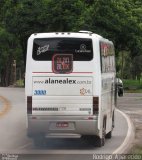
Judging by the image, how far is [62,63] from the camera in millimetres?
17688

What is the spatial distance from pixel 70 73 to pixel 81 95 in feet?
2.16

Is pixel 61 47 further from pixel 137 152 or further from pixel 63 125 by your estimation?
pixel 137 152

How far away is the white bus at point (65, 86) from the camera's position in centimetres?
1736

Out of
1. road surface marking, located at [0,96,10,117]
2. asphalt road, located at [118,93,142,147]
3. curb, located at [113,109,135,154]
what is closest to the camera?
curb, located at [113,109,135,154]

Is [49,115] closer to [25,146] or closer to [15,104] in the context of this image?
[25,146]

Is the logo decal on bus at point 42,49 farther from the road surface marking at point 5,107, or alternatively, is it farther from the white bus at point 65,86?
the road surface marking at point 5,107

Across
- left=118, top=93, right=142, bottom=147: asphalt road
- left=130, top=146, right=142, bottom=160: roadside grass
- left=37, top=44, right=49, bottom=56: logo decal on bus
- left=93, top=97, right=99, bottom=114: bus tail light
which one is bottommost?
left=118, top=93, right=142, bottom=147: asphalt road

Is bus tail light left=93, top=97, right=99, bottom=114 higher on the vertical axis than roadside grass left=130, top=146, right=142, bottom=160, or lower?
higher

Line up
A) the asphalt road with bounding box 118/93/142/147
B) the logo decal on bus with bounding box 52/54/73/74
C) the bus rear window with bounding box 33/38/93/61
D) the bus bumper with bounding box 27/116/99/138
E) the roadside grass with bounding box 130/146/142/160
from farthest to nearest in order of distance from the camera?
the asphalt road with bounding box 118/93/142/147 → the bus rear window with bounding box 33/38/93/61 → the logo decal on bus with bounding box 52/54/73/74 → the bus bumper with bounding box 27/116/99/138 → the roadside grass with bounding box 130/146/142/160

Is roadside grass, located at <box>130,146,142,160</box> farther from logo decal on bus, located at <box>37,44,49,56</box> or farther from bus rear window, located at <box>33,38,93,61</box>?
logo decal on bus, located at <box>37,44,49,56</box>

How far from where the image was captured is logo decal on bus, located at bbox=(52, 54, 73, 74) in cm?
1766

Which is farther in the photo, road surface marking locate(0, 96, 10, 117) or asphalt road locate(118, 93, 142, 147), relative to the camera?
road surface marking locate(0, 96, 10, 117)

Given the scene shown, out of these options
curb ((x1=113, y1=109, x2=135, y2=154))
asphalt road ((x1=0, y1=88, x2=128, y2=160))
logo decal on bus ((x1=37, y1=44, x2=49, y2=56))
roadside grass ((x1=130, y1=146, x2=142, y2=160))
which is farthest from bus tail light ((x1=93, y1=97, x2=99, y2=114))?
logo decal on bus ((x1=37, y1=44, x2=49, y2=56))

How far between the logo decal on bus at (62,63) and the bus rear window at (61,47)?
0.10 meters
